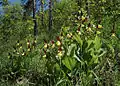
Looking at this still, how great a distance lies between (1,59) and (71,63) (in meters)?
2.93

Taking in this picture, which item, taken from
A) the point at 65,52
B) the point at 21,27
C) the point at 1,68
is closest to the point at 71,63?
the point at 65,52

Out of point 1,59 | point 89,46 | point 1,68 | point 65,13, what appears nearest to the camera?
point 89,46

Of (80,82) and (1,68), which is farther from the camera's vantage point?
(1,68)

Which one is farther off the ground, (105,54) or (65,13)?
(105,54)

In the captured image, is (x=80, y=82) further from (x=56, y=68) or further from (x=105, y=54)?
(x=105, y=54)

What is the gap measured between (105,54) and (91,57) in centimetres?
44

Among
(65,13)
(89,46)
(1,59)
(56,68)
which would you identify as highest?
(89,46)

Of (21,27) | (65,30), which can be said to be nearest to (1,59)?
(65,30)

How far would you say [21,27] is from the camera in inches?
715

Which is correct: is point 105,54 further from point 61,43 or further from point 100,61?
point 61,43

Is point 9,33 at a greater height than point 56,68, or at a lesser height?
lesser

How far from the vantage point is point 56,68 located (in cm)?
507

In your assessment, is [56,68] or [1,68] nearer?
[56,68]

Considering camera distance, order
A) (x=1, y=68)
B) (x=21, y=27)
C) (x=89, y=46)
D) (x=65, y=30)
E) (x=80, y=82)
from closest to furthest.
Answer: (x=80, y=82) < (x=89, y=46) < (x=65, y=30) < (x=1, y=68) < (x=21, y=27)
